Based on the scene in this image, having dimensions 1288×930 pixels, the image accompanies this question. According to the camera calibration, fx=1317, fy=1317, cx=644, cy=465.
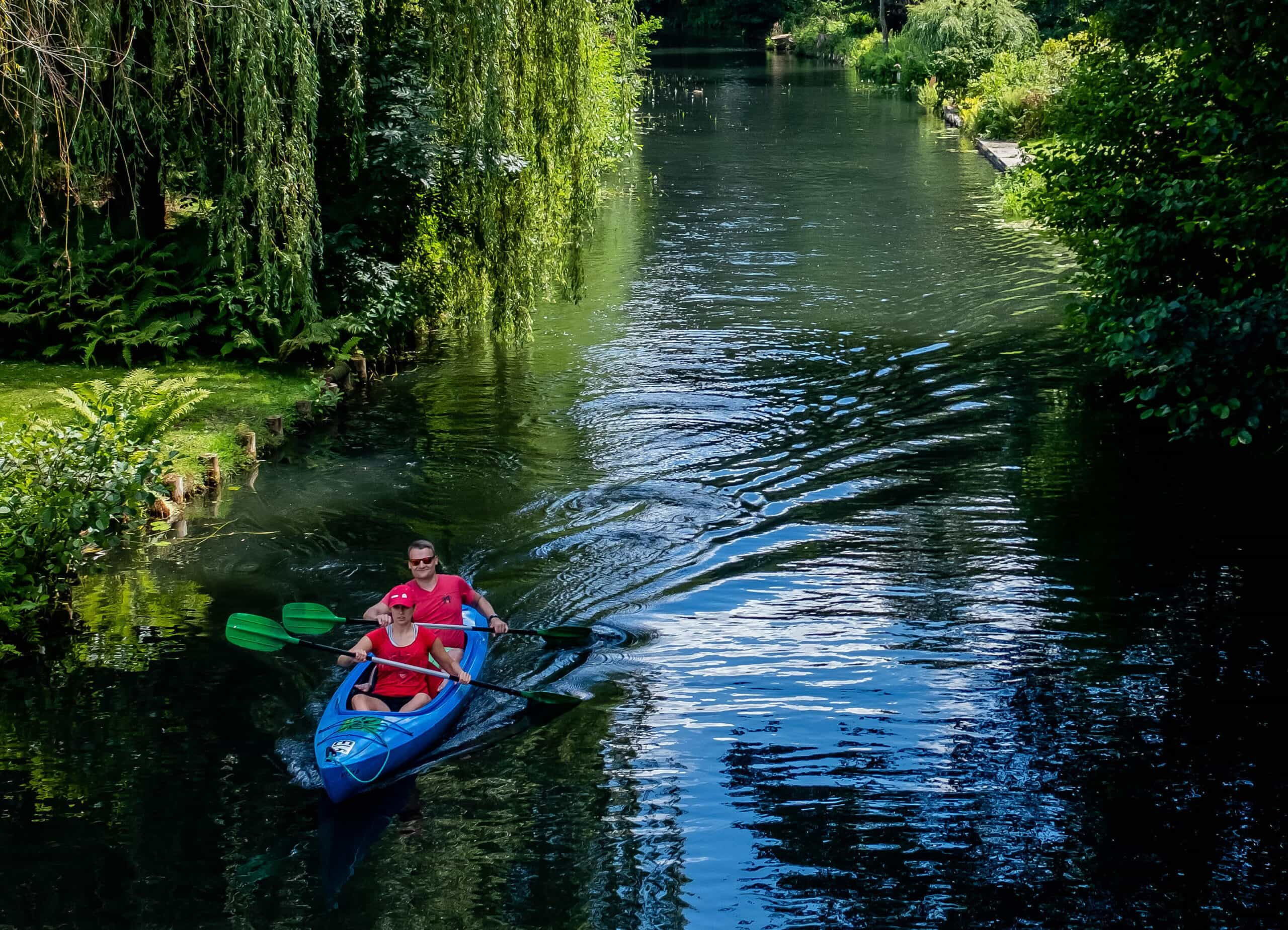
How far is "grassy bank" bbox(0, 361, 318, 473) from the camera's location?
13.3 meters

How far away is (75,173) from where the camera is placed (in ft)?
44.5

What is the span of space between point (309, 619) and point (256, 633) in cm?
59

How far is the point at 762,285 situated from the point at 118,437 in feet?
43.3

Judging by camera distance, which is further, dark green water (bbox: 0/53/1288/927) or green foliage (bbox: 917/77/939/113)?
green foliage (bbox: 917/77/939/113)

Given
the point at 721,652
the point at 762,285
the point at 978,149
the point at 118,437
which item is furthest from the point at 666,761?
the point at 978,149

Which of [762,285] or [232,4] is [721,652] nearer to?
[232,4]

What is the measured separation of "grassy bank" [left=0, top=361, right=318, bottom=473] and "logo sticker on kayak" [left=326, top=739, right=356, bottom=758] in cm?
545

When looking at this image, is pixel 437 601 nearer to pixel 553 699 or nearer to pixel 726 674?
pixel 553 699

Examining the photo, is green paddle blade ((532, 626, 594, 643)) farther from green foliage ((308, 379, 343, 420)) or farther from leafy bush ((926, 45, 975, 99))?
leafy bush ((926, 45, 975, 99))

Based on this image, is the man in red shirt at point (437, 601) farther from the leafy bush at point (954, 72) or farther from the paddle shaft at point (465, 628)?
the leafy bush at point (954, 72)

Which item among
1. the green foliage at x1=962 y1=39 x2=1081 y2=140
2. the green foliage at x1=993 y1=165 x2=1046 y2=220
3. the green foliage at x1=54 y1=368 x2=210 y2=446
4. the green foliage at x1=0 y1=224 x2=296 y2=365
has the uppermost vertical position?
the green foliage at x1=962 y1=39 x2=1081 y2=140

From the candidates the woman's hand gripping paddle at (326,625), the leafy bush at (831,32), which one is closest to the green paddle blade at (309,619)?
the woman's hand gripping paddle at (326,625)

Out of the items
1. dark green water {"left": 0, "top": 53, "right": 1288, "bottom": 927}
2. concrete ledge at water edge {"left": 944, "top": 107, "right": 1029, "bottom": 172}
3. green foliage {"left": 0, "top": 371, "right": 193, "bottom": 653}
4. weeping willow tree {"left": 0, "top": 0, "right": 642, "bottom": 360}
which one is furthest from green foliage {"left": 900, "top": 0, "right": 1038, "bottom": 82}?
green foliage {"left": 0, "top": 371, "right": 193, "bottom": 653}

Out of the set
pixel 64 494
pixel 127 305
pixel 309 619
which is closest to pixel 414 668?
pixel 309 619
